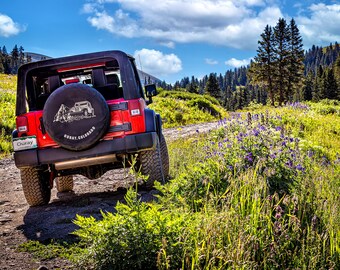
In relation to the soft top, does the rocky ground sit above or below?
below

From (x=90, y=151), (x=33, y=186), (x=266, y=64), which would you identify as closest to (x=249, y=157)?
(x=90, y=151)

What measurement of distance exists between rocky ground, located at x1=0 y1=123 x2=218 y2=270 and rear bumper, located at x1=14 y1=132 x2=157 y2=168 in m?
0.65

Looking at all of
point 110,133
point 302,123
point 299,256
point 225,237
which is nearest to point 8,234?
point 110,133

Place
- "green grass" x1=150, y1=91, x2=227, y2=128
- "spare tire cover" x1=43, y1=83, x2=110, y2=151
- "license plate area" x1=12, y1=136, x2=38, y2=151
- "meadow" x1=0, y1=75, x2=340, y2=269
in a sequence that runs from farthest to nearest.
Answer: "green grass" x1=150, y1=91, x2=227, y2=128, "license plate area" x1=12, y1=136, x2=38, y2=151, "spare tire cover" x1=43, y1=83, x2=110, y2=151, "meadow" x1=0, y1=75, x2=340, y2=269

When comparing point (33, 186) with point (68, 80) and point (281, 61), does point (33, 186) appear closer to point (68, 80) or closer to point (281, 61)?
point (68, 80)

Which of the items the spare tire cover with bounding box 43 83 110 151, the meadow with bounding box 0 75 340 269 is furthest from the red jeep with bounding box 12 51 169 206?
the meadow with bounding box 0 75 340 269

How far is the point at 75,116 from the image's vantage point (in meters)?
5.51

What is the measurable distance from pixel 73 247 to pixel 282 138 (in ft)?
11.9

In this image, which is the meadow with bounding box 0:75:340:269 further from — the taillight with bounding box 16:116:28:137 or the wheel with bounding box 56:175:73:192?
the wheel with bounding box 56:175:73:192

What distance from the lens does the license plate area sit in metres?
5.99

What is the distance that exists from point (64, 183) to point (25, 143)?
2.17 m

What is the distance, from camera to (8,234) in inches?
194

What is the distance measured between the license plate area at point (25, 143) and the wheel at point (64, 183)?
200 cm

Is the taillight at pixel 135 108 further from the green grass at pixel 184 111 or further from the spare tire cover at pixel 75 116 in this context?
the green grass at pixel 184 111
